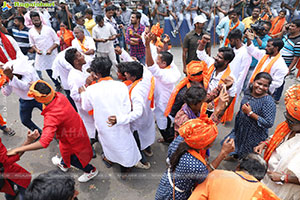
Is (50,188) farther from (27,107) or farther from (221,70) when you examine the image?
(221,70)

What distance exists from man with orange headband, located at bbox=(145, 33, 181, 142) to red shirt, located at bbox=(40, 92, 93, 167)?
122 centimetres

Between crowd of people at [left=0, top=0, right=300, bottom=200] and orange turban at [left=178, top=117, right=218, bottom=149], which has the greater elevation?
orange turban at [left=178, top=117, right=218, bottom=149]

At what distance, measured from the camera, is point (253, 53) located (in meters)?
3.92

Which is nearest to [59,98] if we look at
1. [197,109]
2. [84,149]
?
[84,149]

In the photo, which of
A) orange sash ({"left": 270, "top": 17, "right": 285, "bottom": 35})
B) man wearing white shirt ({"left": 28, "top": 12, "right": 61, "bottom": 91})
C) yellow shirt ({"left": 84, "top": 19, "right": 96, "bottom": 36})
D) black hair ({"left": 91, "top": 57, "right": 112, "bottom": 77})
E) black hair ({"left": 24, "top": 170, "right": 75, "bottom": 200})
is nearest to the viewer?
black hair ({"left": 24, "top": 170, "right": 75, "bottom": 200})

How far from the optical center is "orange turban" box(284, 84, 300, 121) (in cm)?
187

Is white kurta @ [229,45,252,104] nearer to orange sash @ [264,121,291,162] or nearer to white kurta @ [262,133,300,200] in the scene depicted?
orange sash @ [264,121,291,162]

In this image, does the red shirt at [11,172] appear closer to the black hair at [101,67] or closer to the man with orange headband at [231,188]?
the black hair at [101,67]

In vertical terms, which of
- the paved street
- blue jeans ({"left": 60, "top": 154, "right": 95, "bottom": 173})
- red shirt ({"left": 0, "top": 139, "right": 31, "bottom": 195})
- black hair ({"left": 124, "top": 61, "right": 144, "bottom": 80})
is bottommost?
the paved street

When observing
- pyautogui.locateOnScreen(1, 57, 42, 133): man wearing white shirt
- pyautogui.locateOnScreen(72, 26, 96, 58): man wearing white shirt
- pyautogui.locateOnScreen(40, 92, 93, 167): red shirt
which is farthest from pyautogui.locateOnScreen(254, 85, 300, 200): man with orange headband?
pyautogui.locateOnScreen(72, 26, 96, 58): man wearing white shirt

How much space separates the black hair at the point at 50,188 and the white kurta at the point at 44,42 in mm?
4388

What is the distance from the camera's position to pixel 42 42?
16.1ft

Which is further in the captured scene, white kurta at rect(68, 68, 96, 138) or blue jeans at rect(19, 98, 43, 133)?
blue jeans at rect(19, 98, 43, 133)

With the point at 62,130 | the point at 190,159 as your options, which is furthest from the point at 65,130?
the point at 190,159
